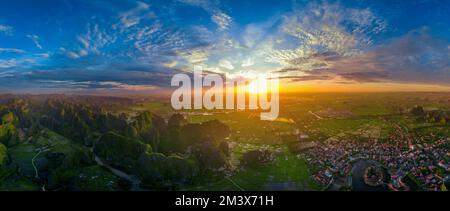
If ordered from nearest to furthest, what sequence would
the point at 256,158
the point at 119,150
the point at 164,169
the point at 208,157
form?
1. the point at 256,158
2. the point at 164,169
3. the point at 208,157
4. the point at 119,150

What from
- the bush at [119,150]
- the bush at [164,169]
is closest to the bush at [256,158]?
the bush at [164,169]

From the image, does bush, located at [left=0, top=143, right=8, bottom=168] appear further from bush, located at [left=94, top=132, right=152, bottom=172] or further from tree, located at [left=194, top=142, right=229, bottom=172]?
tree, located at [left=194, top=142, right=229, bottom=172]

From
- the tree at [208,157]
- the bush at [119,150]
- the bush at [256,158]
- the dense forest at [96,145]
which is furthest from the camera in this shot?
the bush at [119,150]

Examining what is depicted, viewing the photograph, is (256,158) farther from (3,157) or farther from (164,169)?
(3,157)

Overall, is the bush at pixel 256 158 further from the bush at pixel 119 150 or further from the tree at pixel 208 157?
the bush at pixel 119 150

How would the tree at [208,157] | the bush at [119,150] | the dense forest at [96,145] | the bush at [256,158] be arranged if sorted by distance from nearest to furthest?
the bush at [256,158] → the dense forest at [96,145] → the tree at [208,157] → the bush at [119,150]

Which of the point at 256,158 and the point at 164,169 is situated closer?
the point at 256,158

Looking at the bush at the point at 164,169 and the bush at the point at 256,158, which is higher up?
the bush at the point at 256,158

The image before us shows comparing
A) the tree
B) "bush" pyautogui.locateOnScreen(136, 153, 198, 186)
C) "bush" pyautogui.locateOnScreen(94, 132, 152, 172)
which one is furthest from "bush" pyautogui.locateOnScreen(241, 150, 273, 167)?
"bush" pyautogui.locateOnScreen(94, 132, 152, 172)

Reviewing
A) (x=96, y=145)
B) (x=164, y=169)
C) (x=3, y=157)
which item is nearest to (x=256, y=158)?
(x=164, y=169)
